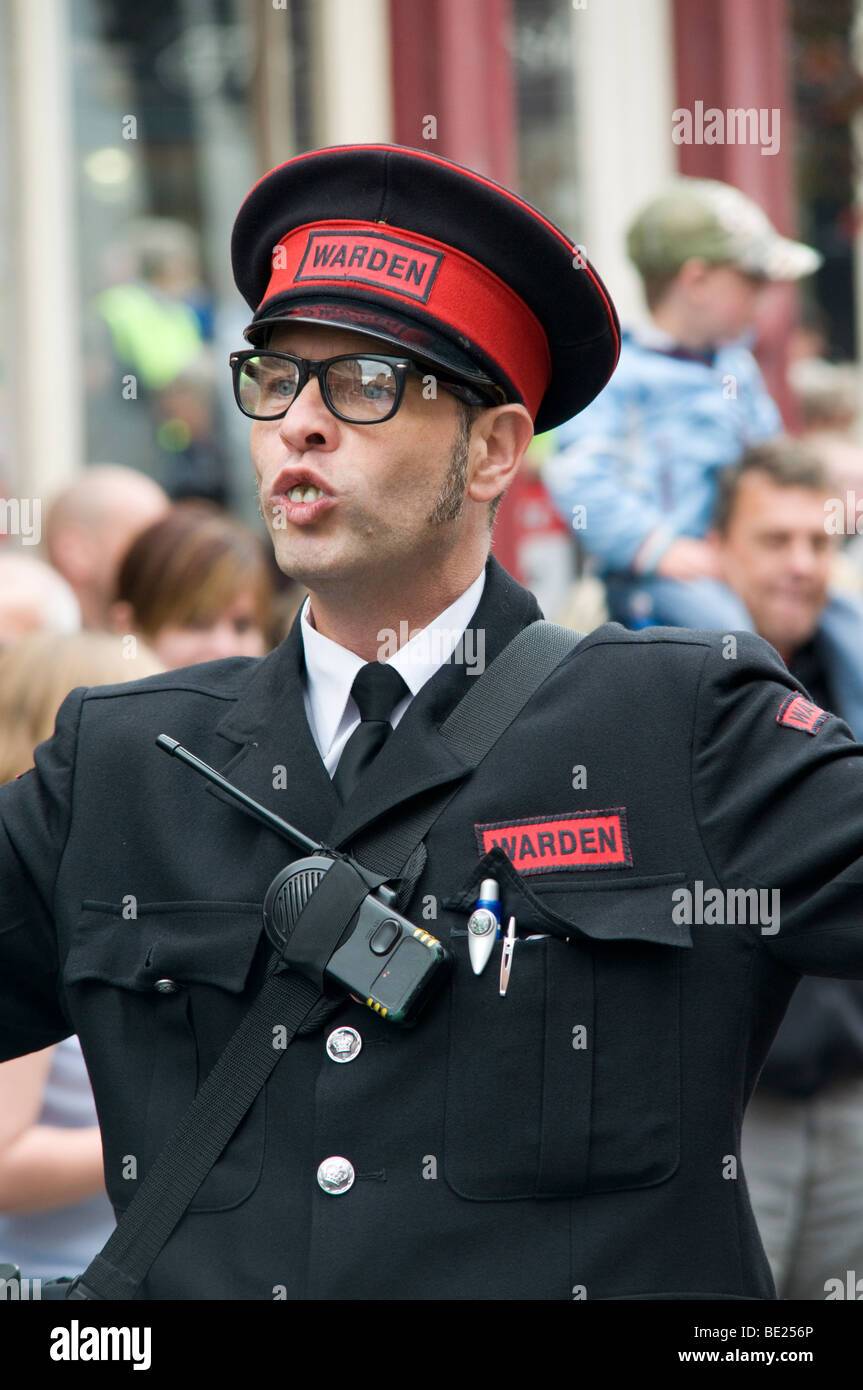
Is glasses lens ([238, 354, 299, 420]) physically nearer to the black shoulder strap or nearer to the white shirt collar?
the white shirt collar

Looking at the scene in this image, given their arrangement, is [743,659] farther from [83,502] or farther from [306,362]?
[83,502]

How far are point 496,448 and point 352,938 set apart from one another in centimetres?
71

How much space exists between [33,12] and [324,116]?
4.00 feet

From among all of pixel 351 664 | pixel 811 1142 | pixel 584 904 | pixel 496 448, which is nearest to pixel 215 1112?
pixel 584 904

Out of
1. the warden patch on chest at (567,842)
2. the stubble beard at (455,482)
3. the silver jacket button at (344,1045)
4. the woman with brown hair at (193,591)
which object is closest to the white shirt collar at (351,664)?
the stubble beard at (455,482)

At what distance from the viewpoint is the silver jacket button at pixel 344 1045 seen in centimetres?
213

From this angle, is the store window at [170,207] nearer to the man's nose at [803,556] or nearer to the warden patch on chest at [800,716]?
the man's nose at [803,556]

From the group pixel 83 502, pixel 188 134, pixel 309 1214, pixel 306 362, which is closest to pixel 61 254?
pixel 188 134

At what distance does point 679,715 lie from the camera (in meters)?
2.23

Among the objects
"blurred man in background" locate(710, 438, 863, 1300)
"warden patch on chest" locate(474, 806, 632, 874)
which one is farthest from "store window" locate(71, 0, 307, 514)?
"warden patch on chest" locate(474, 806, 632, 874)

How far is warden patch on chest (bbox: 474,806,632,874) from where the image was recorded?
2.19 m
